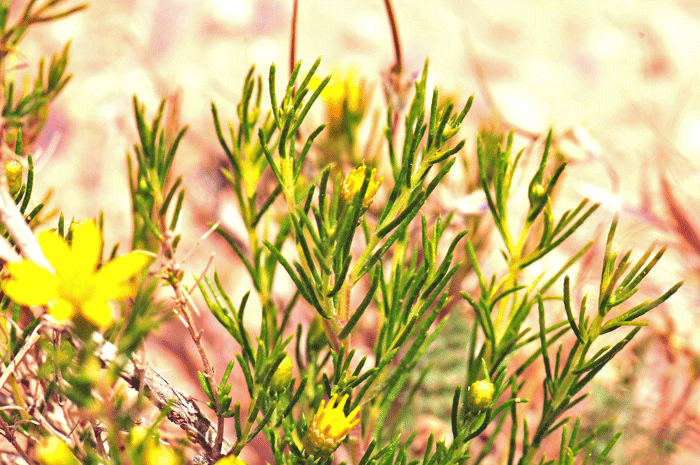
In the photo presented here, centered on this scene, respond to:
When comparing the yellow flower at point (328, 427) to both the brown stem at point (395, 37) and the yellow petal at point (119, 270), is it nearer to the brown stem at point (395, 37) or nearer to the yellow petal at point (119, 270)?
the yellow petal at point (119, 270)

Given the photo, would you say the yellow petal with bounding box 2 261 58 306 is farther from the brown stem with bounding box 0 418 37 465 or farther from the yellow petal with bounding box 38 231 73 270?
the brown stem with bounding box 0 418 37 465

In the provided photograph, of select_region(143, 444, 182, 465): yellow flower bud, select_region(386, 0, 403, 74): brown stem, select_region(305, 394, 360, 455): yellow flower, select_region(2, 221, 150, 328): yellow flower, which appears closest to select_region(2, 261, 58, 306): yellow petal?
select_region(2, 221, 150, 328): yellow flower

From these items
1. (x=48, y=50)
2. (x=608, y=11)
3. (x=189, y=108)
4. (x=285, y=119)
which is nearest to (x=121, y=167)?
(x=189, y=108)

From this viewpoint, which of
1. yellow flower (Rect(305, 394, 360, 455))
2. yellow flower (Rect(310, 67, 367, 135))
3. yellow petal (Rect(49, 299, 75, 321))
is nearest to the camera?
yellow petal (Rect(49, 299, 75, 321))

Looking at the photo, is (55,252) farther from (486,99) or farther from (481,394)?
(486,99)

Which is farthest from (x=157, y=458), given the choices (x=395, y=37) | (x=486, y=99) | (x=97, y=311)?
(x=486, y=99)

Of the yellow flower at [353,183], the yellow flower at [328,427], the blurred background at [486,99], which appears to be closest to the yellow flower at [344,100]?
the blurred background at [486,99]
